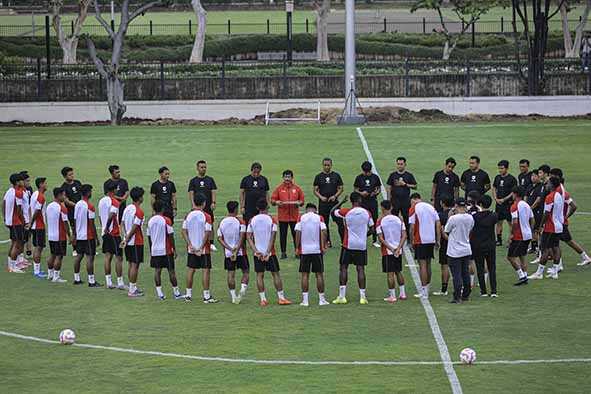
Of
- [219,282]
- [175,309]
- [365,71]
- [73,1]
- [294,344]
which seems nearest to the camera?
[294,344]

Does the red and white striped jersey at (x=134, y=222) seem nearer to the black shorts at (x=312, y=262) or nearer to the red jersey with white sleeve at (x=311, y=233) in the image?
the red jersey with white sleeve at (x=311, y=233)

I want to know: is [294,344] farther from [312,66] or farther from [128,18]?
[312,66]

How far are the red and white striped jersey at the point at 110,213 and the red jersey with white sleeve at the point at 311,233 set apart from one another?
368 centimetres

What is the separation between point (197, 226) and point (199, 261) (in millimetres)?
625

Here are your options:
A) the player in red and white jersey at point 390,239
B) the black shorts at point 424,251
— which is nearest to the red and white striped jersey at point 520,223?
the black shorts at point 424,251

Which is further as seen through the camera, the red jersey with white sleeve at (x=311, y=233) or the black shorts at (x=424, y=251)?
the black shorts at (x=424, y=251)

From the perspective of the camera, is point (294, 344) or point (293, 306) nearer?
point (294, 344)

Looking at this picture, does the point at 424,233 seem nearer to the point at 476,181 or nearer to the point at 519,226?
the point at 519,226

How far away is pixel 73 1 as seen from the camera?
85562 millimetres

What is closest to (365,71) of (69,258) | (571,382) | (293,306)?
(69,258)

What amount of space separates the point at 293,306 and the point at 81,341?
13.0 ft

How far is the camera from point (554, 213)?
23.4 meters

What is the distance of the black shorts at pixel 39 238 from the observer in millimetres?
24609

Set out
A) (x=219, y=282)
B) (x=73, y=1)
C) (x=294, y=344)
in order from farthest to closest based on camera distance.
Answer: (x=73, y=1) → (x=219, y=282) → (x=294, y=344)
